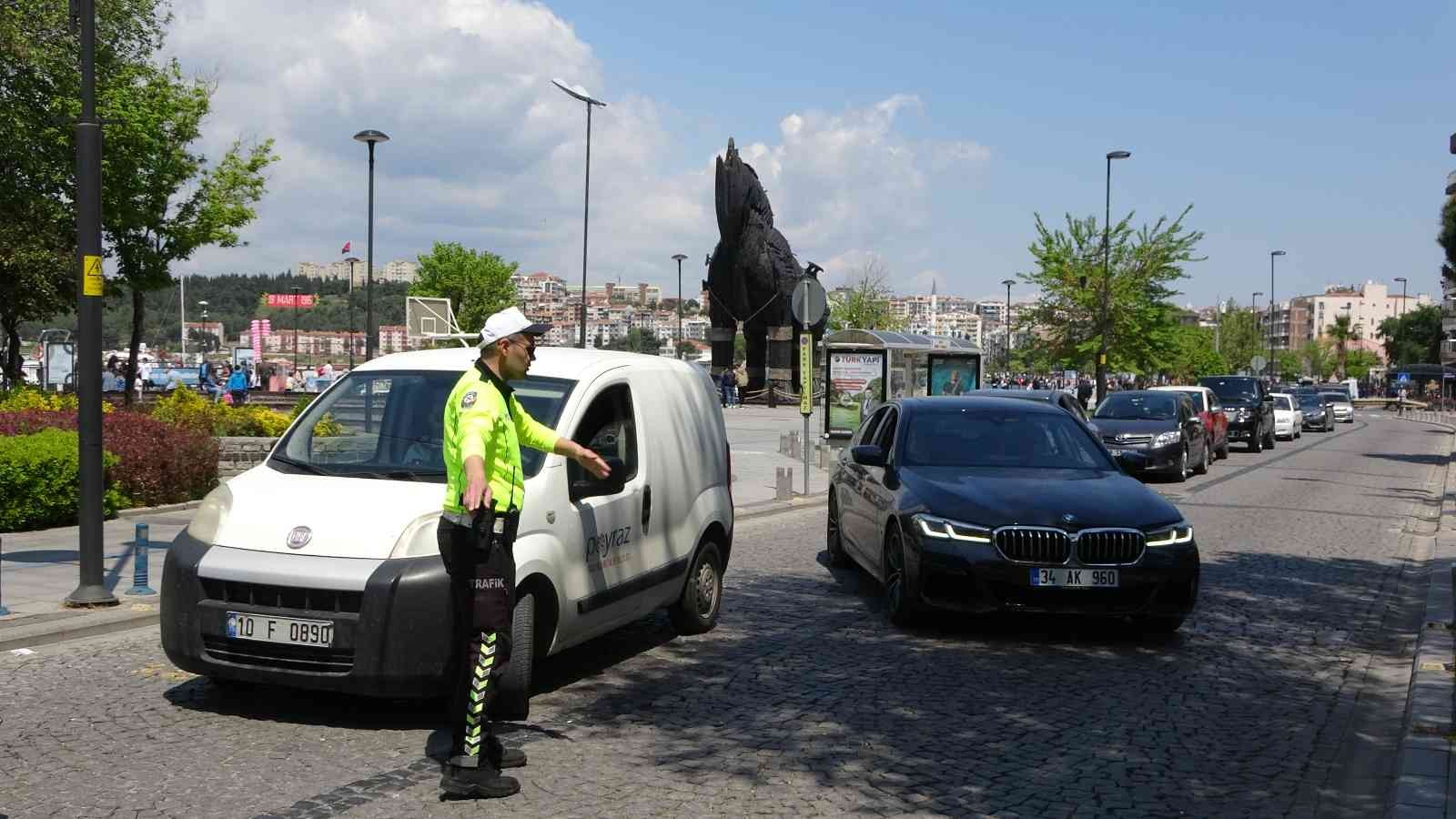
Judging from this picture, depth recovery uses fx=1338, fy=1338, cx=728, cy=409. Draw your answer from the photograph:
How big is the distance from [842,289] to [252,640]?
3315 inches

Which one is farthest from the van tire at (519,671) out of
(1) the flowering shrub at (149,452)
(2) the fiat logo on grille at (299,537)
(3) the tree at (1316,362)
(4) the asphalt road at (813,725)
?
(3) the tree at (1316,362)

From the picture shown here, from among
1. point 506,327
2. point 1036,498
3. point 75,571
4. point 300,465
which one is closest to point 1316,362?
point 1036,498

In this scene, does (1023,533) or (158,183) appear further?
(158,183)

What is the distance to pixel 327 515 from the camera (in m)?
6.02

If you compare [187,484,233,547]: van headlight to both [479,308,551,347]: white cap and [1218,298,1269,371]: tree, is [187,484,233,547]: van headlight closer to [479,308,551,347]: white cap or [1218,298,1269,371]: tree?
[479,308,551,347]: white cap

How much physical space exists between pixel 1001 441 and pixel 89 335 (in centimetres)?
637

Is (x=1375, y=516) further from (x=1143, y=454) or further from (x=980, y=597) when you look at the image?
(x=980, y=597)

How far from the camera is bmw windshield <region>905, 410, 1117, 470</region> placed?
31.8ft

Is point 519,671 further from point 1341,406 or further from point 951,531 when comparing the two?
point 1341,406

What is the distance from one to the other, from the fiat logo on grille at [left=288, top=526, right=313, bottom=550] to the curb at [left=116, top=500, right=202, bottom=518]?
28.8ft

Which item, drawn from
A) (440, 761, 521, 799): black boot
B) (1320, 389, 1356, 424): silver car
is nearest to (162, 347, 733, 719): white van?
(440, 761, 521, 799): black boot

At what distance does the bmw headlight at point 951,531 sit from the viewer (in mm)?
8250

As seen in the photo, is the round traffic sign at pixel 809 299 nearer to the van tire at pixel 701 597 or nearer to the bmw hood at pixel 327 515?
the van tire at pixel 701 597

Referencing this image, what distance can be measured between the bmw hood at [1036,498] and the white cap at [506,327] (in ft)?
12.9
